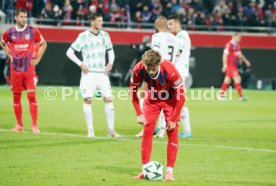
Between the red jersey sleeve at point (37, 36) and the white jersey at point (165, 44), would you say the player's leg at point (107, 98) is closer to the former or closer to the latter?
the white jersey at point (165, 44)

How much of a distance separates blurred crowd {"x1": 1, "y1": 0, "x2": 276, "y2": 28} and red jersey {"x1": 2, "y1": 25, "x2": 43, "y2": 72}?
14.8 m

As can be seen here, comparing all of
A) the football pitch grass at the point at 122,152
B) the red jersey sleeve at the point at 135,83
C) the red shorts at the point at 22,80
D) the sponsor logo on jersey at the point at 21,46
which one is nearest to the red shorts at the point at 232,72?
the football pitch grass at the point at 122,152

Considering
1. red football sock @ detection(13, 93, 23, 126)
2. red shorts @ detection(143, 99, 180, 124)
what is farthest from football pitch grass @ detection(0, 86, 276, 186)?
red shorts @ detection(143, 99, 180, 124)

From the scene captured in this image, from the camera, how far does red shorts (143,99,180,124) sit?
9727 mm

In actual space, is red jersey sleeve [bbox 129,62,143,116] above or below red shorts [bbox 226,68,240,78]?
above

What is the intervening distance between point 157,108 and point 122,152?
246cm

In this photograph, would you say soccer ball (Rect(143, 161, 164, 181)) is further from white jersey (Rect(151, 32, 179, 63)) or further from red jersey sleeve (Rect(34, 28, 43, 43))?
red jersey sleeve (Rect(34, 28, 43, 43))

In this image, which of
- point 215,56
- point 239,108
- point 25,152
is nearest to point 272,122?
point 239,108

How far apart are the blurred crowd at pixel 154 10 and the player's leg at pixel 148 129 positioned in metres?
20.1

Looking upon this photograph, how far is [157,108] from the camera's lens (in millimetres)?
9773

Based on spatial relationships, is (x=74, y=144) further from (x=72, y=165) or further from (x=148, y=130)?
(x=148, y=130)

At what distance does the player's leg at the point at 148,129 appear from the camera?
947 cm

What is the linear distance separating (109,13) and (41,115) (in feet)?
47.5

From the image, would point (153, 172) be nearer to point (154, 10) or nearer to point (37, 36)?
point (37, 36)
